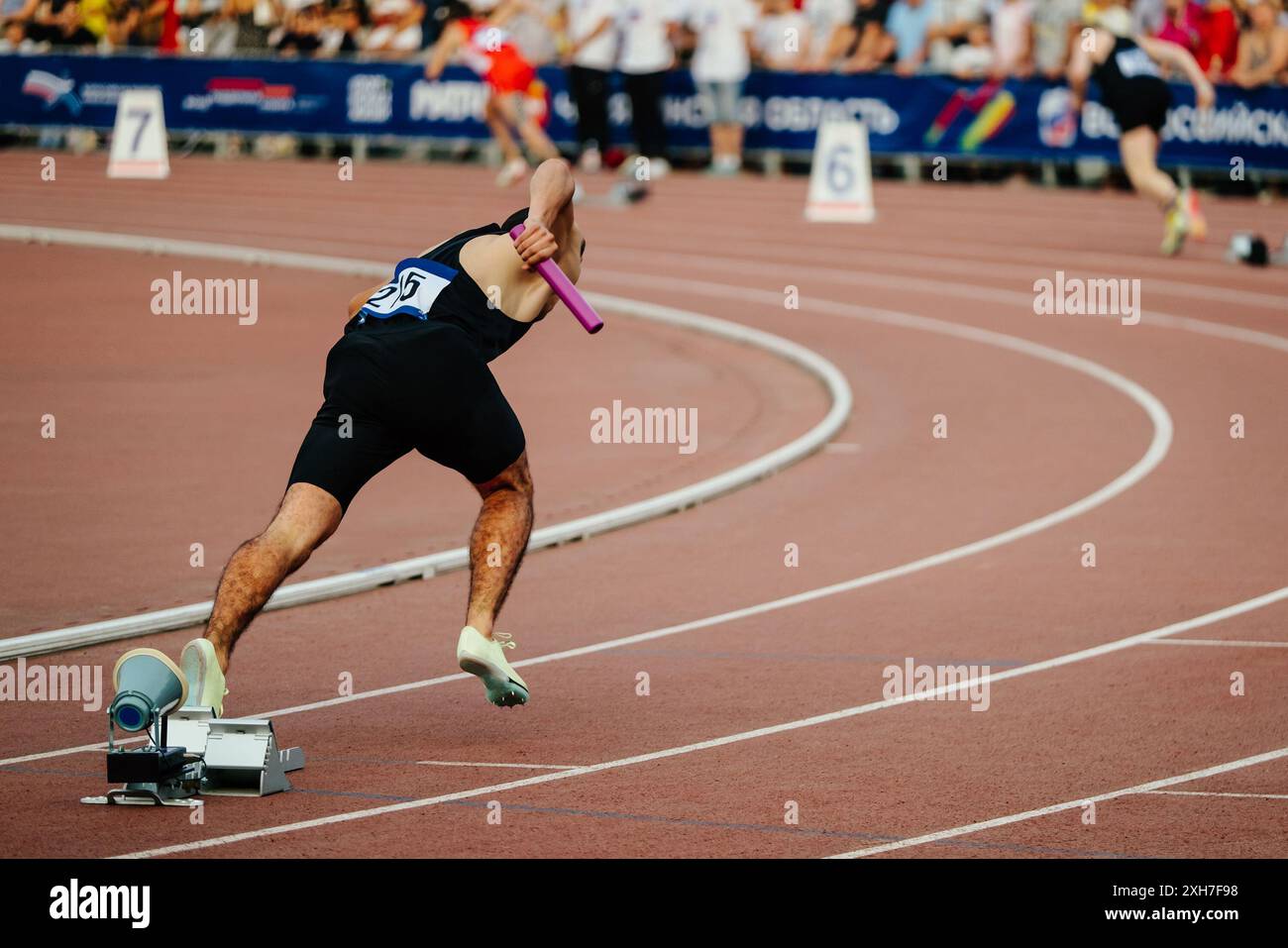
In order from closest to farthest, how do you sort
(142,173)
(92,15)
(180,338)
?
(180,338) → (142,173) → (92,15)

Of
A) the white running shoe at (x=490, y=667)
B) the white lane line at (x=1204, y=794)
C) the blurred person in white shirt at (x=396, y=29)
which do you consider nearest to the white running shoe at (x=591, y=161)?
the blurred person in white shirt at (x=396, y=29)

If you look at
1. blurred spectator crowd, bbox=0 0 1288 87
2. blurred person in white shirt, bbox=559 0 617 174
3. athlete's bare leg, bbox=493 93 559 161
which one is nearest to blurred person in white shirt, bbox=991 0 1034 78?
blurred spectator crowd, bbox=0 0 1288 87

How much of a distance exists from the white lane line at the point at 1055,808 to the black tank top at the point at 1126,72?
42.5ft

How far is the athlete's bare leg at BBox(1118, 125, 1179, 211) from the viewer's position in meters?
18.8

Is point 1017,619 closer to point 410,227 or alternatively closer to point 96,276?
point 96,276

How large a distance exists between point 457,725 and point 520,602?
1821mm

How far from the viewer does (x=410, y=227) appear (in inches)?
872

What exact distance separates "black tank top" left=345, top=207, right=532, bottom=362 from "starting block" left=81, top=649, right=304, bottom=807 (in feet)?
4.52

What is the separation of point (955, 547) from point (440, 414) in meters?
3.88

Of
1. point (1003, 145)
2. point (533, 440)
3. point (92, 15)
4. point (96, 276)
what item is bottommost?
point (533, 440)

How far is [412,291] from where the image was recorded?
6.88 m

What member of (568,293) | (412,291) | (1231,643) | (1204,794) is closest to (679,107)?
(1231,643)

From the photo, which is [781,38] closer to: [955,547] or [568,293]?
[955,547]
